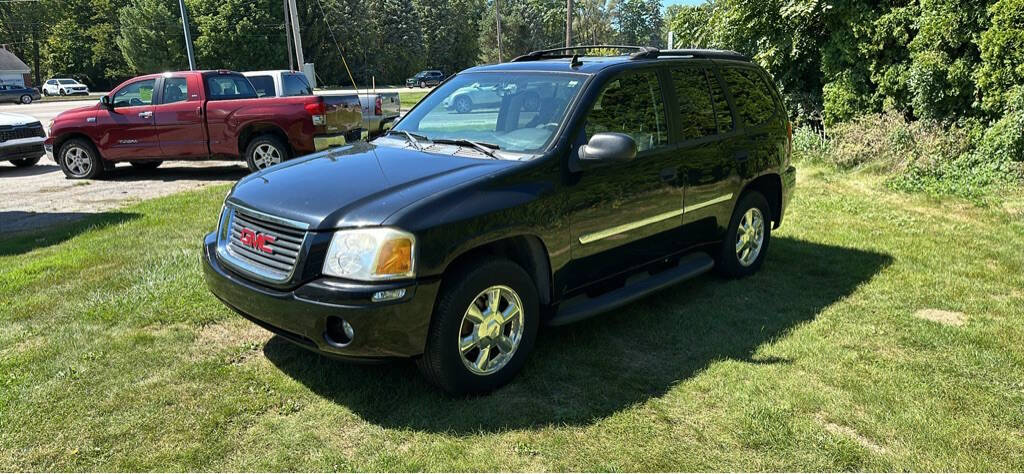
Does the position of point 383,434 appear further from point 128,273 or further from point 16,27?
point 16,27

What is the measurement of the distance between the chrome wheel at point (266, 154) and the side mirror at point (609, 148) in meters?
7.94

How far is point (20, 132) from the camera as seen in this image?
1280 cm

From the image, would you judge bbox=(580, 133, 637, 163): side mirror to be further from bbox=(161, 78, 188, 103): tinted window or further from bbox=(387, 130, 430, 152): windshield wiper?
bbox=(161, 78, 188, 103): tinted window

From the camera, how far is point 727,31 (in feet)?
42.6

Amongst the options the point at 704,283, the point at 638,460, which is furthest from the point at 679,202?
the point at 638,460

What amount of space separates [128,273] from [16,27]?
88517mm

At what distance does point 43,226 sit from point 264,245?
559 centimetres

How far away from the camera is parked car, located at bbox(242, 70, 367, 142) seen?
11.2 metres

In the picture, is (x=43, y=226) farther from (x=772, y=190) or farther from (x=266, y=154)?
(x=772, y=190)

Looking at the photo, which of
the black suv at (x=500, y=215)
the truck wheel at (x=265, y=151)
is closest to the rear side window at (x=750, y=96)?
the black suv at (x=500, y=215)

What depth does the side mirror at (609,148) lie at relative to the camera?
4.00 meters

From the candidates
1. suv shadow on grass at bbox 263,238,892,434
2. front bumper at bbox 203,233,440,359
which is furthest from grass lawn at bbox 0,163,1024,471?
front bumper at bbox 203,233,440,359

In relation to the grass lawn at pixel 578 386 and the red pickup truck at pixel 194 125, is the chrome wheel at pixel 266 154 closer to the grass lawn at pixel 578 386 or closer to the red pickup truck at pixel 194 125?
the red pickup truck at pixel 194 125

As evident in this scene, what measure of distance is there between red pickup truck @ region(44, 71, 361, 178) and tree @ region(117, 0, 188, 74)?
5352 centimetres
